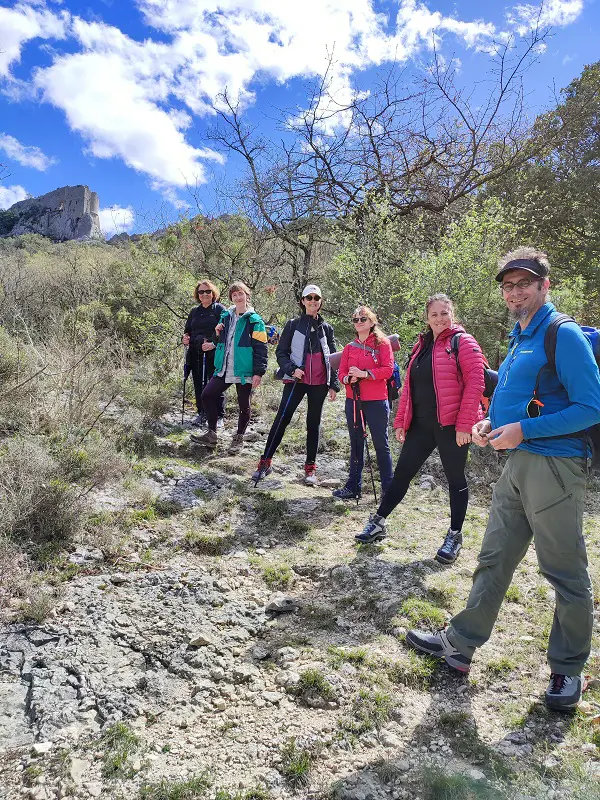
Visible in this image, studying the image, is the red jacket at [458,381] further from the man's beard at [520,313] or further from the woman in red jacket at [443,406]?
the man's beard at [520,313]

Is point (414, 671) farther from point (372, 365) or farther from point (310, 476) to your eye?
point (310, 476)

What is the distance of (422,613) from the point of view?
10.3ft

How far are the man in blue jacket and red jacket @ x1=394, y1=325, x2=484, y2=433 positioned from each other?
108 centimetres

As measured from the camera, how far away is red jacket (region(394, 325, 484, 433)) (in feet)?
11.8

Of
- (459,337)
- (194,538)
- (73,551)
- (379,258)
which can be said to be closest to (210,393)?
(194,538)

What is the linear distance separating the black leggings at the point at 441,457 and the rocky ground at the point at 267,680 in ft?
1.75

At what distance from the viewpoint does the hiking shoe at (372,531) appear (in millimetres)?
4184

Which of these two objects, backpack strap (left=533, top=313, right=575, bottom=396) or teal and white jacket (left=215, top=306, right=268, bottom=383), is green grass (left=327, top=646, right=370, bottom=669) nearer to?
backpack strap (left=533, top=313, right=575, bottom=396)

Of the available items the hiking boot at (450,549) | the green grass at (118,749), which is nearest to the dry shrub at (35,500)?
the green grass at (118,749)

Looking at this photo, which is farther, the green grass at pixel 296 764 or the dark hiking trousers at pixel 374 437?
the dark hiking trousers at pixel 374 437

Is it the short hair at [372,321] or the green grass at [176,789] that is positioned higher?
the short hair at [372,321]

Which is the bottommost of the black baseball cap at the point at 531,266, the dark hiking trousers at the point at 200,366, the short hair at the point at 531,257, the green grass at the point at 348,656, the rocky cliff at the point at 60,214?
the green grass at the point at 348,656

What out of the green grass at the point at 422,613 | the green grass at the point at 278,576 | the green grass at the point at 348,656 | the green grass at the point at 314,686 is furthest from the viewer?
the green grass at the point at 278,576

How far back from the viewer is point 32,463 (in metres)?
3.90
